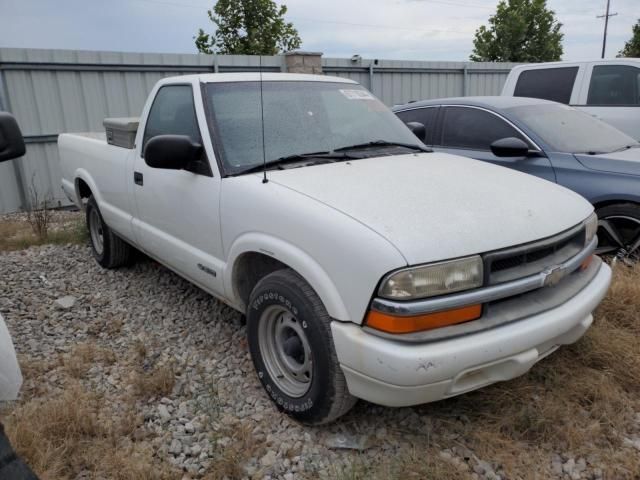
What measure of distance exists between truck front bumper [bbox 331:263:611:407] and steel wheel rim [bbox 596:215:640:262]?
7.34 feet

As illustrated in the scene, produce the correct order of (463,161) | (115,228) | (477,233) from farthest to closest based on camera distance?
(115,228)
(463,161)
(477,233)

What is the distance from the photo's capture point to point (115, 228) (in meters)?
4.60

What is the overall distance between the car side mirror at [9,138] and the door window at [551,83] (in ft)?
22.7

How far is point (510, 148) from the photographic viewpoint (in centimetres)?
458

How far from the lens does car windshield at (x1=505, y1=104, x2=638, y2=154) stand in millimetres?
4699

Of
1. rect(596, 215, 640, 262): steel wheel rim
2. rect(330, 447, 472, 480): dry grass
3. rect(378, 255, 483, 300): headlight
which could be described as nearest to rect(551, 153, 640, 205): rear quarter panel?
rect(596, 215, 640, 262): steel wheel rim

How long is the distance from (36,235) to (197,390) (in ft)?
14.7

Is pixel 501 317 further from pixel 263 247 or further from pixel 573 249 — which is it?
pixel 263 247

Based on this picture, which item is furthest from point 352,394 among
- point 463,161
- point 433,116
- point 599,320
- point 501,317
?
Answer: point 433,116

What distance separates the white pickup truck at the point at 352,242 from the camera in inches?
83.5

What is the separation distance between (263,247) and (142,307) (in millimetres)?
2093

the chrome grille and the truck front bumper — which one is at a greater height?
the chrome grille

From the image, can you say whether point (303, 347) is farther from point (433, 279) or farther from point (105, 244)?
point (105, 244)

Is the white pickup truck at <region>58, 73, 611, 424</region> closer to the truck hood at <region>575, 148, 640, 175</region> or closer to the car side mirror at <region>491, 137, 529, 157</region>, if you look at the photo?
the car side mirror at <region>491, 137, 529, 157</region>
